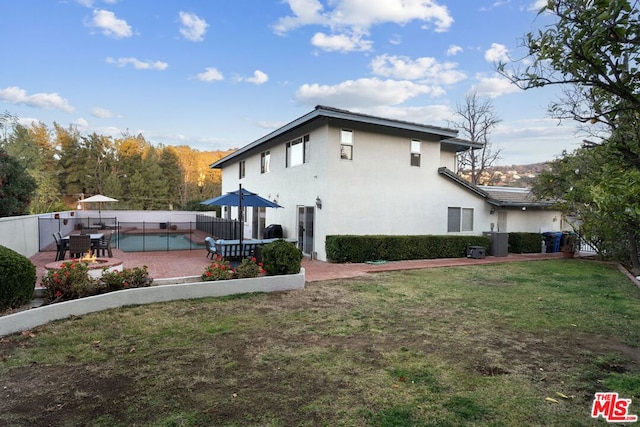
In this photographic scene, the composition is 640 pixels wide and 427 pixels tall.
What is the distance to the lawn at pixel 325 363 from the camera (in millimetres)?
3123

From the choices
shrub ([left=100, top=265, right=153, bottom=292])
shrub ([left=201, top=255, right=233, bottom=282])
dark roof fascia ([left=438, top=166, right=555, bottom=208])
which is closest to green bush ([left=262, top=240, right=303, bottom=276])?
shrub ([left=201, top=255, right=233, bottom=282])

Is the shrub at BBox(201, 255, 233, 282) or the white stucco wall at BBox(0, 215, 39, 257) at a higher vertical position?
the white stucco wall at BBox(0, 215, 39, 257)

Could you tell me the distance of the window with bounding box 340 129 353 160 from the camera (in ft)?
40.8

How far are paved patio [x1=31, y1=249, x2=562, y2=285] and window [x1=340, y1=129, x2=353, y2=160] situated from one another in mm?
3857

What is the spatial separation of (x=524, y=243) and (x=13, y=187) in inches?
809

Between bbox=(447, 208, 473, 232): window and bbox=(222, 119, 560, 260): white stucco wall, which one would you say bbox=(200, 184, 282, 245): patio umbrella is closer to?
bbox=(222, 119, 560, 260): white stucco wall

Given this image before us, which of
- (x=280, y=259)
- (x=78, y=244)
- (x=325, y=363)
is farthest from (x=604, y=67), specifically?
(x=78, y=244)

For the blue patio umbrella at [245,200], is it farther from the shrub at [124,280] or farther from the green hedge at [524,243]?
the green hedge at [524,243]

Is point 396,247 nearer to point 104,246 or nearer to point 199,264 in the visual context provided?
point 199,264

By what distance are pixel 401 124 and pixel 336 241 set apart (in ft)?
16.6

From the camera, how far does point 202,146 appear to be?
4888 cm

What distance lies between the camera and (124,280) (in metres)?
6.79

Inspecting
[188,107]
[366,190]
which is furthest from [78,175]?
[366,190]

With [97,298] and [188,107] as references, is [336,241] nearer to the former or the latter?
[97,298]
